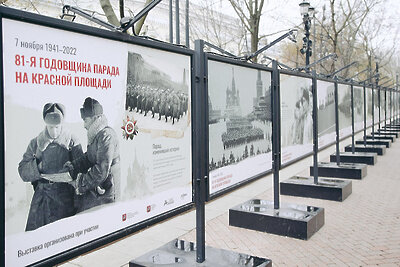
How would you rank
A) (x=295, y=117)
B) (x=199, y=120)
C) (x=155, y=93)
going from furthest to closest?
(x=295, y=117), (x=199, y=120), (x=155, y=93)

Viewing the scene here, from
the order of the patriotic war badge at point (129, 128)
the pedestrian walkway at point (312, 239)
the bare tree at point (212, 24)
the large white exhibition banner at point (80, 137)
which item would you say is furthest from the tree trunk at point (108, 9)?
the bare tree at point (212, 24)

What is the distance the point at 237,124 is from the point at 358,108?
391 inches

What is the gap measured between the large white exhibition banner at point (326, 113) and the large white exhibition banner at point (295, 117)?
960 mm

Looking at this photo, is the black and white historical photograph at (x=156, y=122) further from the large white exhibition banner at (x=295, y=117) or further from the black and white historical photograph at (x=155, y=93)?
the large white exhibition banner at (x=295, y=117)

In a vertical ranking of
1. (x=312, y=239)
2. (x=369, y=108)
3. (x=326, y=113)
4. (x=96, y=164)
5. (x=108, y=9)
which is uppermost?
(x=108, y=9)

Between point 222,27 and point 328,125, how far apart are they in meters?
14.4

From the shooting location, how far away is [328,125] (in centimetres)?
949

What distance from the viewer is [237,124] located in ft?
16.1

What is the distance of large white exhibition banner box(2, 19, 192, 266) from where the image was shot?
2.36 meters

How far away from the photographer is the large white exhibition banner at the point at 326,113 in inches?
345

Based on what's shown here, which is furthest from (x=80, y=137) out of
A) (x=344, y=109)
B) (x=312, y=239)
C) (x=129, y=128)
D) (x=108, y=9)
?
(x=344, y=109)

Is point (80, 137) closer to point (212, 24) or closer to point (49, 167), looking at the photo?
point (49, 167)

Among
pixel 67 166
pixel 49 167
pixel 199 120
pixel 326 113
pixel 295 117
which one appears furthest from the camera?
pixel 326 113

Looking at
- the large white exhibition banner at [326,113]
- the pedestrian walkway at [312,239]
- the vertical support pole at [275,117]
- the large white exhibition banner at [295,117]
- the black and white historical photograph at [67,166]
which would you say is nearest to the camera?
the black and white historical photograph at [67,166]
